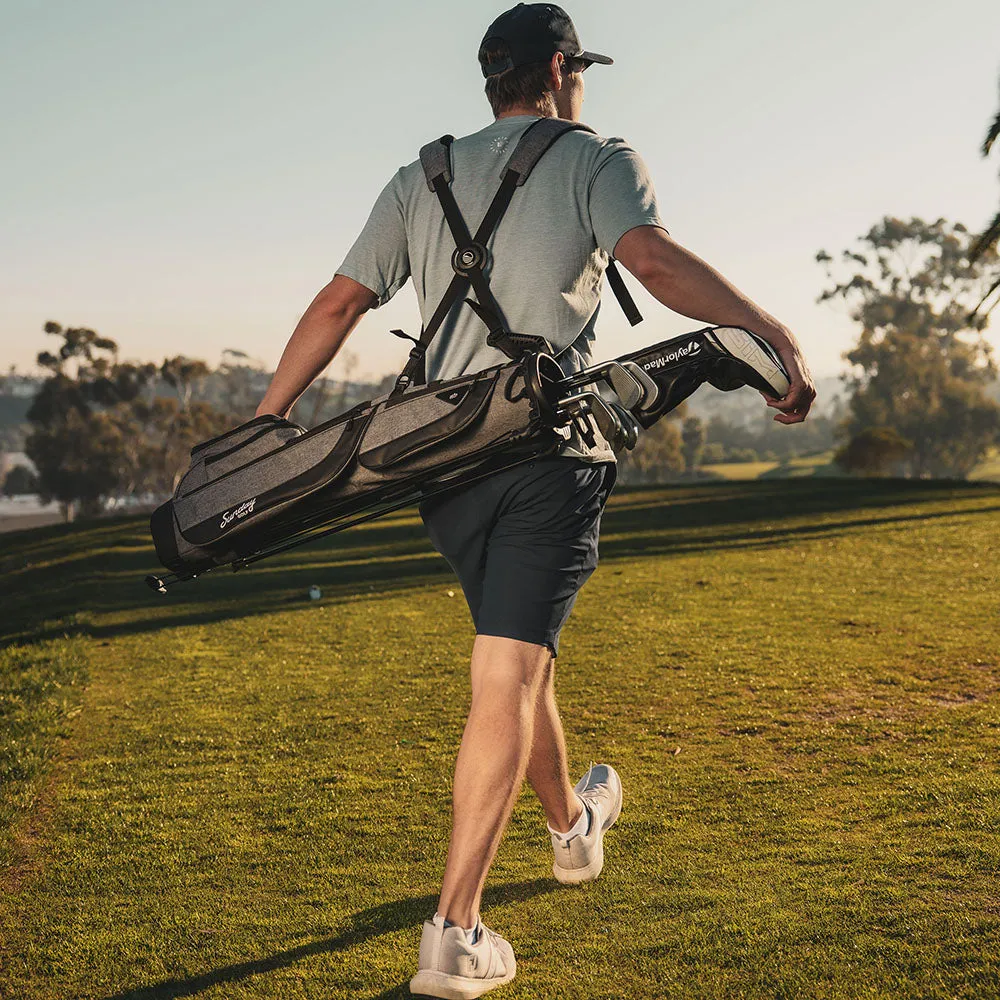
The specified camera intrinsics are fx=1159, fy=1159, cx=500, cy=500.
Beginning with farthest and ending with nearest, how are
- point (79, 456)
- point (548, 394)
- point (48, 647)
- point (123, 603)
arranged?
point (79, 456), point (123, 603), point (48, 647), point (548, 394)

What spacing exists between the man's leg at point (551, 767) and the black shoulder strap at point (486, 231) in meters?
0.98

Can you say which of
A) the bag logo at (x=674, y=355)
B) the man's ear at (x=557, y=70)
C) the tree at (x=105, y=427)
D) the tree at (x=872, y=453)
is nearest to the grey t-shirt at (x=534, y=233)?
the man's ear at (x=557, y=70)

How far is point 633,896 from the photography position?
339 centimetres

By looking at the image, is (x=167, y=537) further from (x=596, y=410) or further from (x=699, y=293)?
(x=699, y=293)

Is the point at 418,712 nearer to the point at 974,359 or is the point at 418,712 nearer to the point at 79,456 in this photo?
the point at 79,456

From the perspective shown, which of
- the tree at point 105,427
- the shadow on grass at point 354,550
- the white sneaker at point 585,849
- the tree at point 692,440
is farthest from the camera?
the tree at point 692,440

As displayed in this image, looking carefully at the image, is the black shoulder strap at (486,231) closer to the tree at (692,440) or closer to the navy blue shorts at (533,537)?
the navy blue shorts at (533,537)

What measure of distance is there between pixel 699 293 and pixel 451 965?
66.1 inches

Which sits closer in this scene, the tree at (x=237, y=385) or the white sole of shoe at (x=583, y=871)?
the white sole of shoe at (x=583, y=871)

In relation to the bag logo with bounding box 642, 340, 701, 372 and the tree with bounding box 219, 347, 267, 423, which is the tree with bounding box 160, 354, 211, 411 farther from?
the bag logo with bounding box 642, 340, 701, 372

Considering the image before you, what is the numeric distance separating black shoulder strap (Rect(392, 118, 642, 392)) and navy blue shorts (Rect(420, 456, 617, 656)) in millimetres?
315

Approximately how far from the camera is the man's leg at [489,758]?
2777 mm

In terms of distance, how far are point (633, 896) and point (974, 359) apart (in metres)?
78.7

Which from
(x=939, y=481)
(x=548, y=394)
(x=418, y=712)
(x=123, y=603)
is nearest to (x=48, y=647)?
(x=123, y=603)
